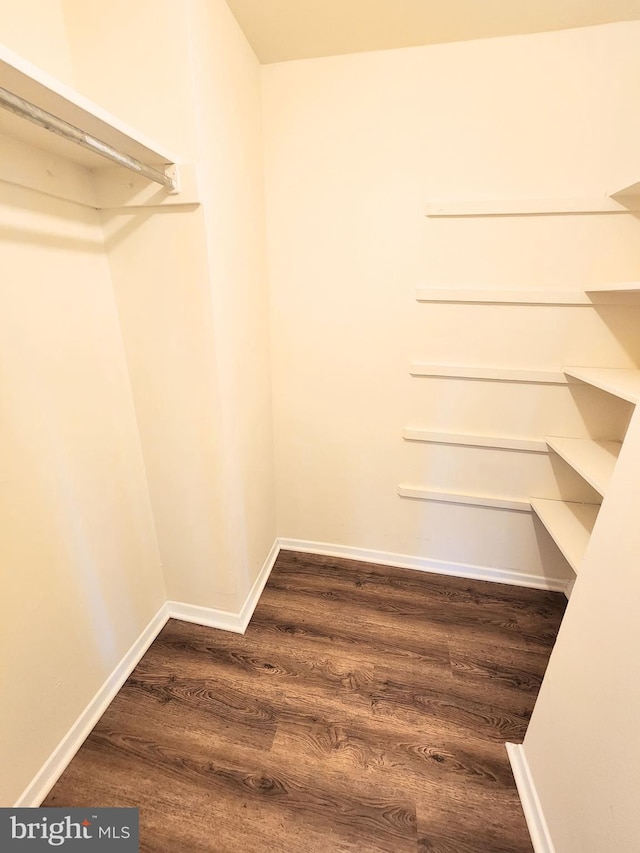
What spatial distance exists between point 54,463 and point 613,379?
1932mm

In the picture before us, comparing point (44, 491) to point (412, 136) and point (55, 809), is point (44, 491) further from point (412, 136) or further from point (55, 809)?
point (412, 136)

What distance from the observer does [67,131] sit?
28.5 inches

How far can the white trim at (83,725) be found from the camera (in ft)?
3.51

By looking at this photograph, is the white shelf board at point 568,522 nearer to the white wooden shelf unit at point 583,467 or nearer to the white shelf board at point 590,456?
the white wooden shelf unit at point 583,467

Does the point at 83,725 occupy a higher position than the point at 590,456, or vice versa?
the point at 590,456

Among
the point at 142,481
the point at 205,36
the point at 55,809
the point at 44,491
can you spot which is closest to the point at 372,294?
the point at 205,36

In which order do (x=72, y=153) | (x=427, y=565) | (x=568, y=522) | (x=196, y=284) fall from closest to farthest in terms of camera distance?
(x=72, y=153), (x=196, y=284), (x=568, y=522), (x=427, y=565)

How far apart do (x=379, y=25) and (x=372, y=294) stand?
34.7 inches

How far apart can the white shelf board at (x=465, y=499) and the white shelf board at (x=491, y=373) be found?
0.62m

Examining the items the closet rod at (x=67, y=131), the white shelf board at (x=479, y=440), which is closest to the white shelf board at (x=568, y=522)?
the white shelf board at (x=479, y=440)

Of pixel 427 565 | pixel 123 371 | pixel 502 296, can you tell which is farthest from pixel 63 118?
pixel 427 565

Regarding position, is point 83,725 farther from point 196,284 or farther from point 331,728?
point 196,284

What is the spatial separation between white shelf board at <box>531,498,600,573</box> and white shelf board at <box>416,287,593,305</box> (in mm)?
932

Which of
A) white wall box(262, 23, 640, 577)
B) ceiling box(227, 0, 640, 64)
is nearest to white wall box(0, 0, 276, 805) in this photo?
ceiling box(227, 0, 640, 64)
